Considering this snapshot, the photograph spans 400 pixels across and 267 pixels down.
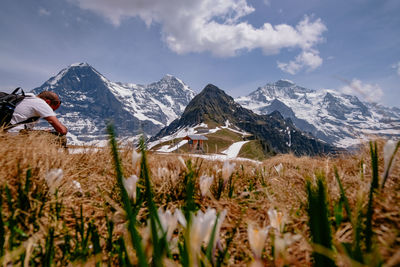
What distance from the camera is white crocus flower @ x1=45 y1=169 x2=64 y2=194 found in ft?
5.41

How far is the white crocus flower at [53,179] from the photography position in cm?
165

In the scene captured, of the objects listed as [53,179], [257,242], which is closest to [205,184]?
[257,242]

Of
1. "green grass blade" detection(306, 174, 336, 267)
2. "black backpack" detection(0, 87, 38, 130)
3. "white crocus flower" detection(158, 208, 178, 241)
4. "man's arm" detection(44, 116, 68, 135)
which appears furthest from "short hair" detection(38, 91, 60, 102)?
"green grass blade" detection(306, 174, 336, 267)

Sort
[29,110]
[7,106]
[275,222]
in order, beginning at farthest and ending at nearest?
1. [29,110]
2. [7,106]
3. [275,222]

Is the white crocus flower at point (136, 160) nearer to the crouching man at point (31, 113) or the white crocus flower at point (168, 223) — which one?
the white crocus flower at point (168, 223)

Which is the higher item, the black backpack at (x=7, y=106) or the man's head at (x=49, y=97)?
the man's head at (x=49, y=97)

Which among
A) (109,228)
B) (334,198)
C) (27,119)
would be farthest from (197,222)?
(27,119)

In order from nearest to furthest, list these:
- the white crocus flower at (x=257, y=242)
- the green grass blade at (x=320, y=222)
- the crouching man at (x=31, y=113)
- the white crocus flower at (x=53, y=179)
Result: 1. the green grass blade at (x=320, y=222)
2. the white crocus flower at (x=257, y=242)
3. the white crocus flower at (x=53, y=179)
4. the crouching man at (x=31, y=113)

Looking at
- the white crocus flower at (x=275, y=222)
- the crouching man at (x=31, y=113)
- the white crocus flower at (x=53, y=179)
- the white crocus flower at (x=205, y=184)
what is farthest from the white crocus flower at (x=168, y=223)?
the crouching man at (x=31, y=113)

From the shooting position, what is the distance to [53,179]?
1683 millimetres

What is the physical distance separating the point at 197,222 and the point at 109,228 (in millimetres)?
749

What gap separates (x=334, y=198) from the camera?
167 centimetres

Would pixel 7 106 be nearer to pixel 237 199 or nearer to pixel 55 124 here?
pixel 55 124

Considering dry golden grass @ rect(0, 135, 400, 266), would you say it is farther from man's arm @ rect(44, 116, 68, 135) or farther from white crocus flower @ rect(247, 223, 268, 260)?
man's arm @ rect(44, 116, 68, 135)
